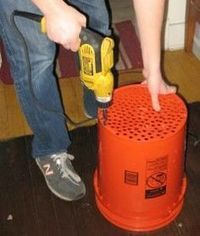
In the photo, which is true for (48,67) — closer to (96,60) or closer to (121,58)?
(96,60)

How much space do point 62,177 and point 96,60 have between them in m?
0.57

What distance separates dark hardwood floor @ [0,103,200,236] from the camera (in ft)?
4.73

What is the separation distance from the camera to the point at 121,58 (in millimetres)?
2285

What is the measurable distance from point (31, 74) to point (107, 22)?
1.19 ft

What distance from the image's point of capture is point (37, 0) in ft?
3.48

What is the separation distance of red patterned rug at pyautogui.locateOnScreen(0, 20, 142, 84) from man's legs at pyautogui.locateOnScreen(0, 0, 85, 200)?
0.67m

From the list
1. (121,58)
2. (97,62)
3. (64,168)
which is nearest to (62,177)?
(64,168)

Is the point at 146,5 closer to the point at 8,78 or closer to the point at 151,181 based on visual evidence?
the point at 151,181

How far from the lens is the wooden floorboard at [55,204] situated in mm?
1441

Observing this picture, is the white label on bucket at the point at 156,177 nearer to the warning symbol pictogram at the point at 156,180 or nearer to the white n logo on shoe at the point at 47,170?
the warning symbol pictogram at the point at 156,180

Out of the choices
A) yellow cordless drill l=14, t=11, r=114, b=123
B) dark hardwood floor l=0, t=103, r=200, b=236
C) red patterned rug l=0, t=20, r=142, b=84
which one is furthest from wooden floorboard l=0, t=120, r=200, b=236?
red patterned rug l=0, t=20, r=142, b=84

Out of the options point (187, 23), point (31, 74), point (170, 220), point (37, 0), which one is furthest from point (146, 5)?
point (187, 23)

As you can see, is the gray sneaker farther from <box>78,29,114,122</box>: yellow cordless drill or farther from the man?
<box>78,29,114,122</box>: yellow cordless drill

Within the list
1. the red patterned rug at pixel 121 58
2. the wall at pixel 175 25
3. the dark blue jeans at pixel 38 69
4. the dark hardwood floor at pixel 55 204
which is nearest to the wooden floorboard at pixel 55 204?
the dark hardwood floor at pixel 55 204
